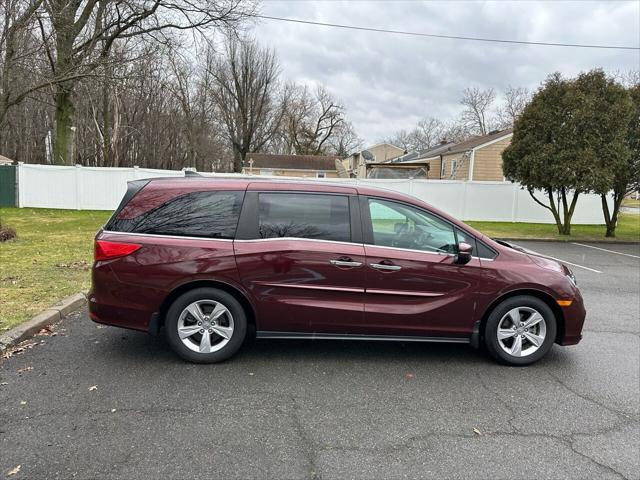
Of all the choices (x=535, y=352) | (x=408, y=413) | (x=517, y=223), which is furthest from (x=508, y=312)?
(x=517, y=223)

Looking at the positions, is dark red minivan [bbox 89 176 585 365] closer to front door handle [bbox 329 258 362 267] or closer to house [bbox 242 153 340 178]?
front door handle [bbox 329 258 362 267]

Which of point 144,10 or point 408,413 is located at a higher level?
point 144,10

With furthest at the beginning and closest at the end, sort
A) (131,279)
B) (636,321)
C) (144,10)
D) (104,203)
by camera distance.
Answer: (104,203)
(144,10)
(636,321)
(131,279)


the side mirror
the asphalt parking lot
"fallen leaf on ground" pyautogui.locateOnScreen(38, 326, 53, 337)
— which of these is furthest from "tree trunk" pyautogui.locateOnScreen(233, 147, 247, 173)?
the side mirror

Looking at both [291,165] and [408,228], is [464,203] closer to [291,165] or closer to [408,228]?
[408,228]

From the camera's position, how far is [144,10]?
18.9 m

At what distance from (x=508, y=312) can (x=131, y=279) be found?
3.54 meters

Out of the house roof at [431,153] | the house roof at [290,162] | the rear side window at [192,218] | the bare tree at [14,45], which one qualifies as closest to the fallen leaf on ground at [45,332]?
the rear side window at [192,218]

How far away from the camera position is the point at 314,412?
132 inches

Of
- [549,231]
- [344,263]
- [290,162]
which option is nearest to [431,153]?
[290,162]

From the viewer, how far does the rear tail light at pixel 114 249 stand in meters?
4.04

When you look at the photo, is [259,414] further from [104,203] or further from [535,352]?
[104,203]

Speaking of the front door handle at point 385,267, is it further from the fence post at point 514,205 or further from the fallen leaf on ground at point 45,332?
the fence post at point 514,205

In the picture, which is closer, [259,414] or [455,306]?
[259,414]
